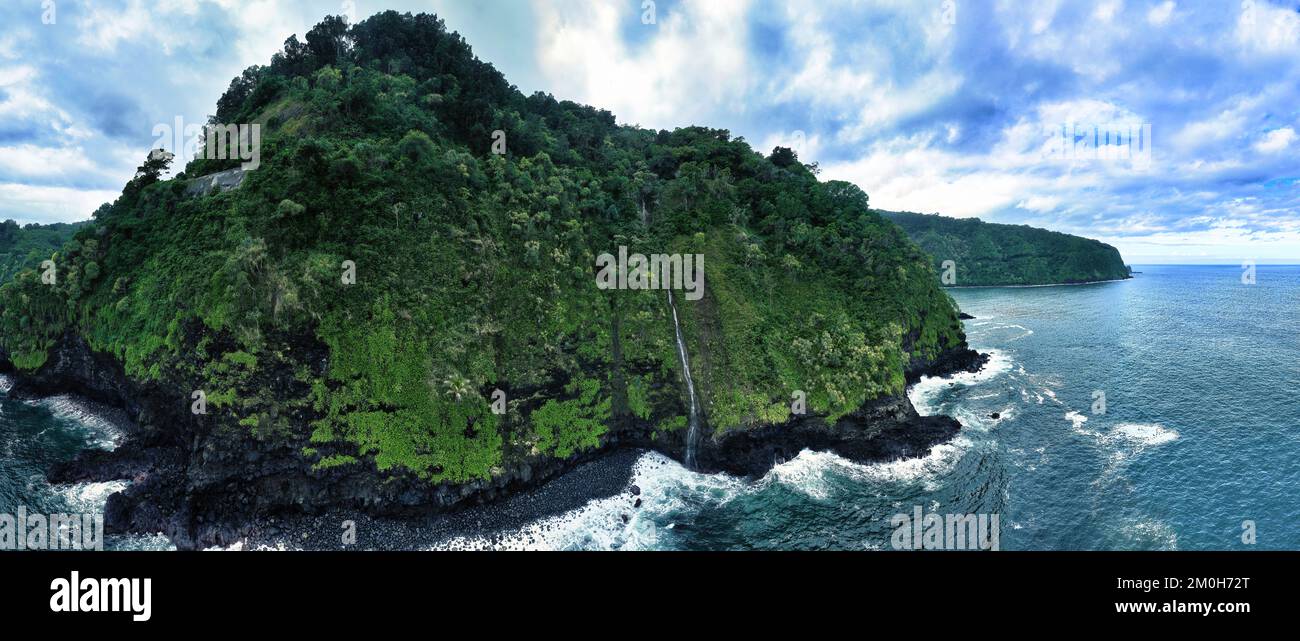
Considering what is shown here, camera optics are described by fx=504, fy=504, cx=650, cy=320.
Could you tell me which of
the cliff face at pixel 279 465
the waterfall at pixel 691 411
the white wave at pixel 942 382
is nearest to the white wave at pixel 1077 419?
the white wave at pixel 942 382

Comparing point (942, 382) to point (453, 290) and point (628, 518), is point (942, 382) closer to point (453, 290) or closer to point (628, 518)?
point (628, 518)

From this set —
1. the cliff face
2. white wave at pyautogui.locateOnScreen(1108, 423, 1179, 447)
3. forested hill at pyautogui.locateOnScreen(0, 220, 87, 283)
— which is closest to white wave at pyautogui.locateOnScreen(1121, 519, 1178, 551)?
white wave at pyautogui.locateOnScreen(1108, 423, 1179, 447)

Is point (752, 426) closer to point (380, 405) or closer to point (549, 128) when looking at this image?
point (380, 405)

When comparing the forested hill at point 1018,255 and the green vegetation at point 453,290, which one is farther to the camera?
the forested hill at point 1018,255

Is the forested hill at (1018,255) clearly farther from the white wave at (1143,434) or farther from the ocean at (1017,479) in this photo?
the white wave at (1143,434)

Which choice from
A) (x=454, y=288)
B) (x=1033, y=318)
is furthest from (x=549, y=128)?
(x=1033, y=318)

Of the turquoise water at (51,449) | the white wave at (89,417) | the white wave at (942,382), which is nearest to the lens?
the turquoise water at (51,449)
